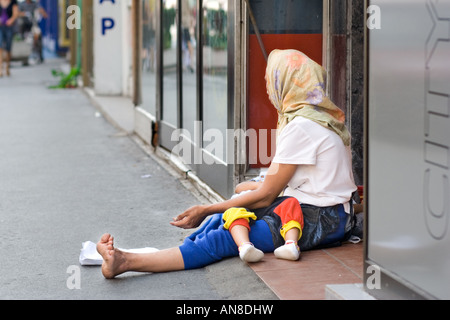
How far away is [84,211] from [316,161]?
101 inches

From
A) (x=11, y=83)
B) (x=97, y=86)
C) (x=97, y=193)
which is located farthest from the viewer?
(x=11, y=83)

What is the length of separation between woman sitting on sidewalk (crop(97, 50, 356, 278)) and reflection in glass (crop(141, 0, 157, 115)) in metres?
5.59

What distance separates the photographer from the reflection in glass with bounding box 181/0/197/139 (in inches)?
335

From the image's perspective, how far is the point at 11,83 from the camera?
67.8ft

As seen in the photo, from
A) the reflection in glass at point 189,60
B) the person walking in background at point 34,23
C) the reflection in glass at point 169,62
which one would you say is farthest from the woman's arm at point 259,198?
the person walking in background at point 34,23

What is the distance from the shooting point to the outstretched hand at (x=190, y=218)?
5090mm

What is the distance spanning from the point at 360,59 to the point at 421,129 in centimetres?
315

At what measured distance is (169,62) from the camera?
9852mm

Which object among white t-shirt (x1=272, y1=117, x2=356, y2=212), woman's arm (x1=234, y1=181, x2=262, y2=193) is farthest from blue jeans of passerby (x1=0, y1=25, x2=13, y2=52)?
white t-shirt (x1=272, y1=117, x2=356, y2=212)

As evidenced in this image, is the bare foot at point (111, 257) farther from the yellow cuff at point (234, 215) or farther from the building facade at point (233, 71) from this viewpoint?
the building facade at point (233, 71)

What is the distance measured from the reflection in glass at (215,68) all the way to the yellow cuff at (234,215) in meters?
2.09

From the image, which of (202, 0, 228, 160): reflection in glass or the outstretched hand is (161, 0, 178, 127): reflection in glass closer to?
(202, 0, 228, 160): reflection in glass

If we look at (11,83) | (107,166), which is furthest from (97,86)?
(107,166)

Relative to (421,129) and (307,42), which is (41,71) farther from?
(421,129)
